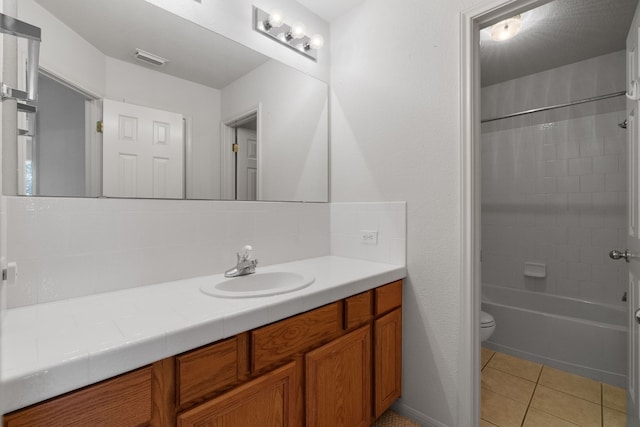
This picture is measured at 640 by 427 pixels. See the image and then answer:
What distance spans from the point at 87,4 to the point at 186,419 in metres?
1.41

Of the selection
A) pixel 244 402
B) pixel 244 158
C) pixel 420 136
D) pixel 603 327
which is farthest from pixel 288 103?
pixel 603 327

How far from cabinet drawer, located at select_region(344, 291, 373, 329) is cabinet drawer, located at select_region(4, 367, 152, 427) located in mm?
730

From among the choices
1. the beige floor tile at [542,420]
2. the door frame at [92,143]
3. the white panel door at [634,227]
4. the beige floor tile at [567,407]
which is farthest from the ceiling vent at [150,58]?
the beige floor tile at [567,407]

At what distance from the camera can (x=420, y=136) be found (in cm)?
151

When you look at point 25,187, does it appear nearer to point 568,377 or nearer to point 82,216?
point 82,216

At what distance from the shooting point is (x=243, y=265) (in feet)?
4.49

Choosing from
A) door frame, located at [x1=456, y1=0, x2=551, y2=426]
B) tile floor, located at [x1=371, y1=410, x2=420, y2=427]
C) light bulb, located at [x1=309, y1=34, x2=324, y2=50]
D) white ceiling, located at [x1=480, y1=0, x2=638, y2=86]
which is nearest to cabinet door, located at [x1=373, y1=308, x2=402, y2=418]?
tile floor, located at [x1=371, y1=410, x2=420, y2=427]

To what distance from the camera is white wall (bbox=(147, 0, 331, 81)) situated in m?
1.35

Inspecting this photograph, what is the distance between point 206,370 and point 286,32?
5.62 ft

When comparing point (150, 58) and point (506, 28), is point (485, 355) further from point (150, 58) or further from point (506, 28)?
point (150, 58)

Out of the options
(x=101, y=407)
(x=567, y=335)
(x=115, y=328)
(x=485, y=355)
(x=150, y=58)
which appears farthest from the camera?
(x=485, y=355)

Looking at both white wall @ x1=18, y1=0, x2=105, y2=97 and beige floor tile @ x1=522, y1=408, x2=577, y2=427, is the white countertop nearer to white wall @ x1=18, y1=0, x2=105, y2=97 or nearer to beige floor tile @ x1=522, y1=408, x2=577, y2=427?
white wall @ x1=18, y1=0, x2=105, y2=97

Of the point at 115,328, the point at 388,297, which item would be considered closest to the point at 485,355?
the point at 388,297

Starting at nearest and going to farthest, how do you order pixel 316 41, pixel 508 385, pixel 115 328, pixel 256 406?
pixel 115 328 → pixel 256 406 → pixel 316 41 → pixel 508 385
